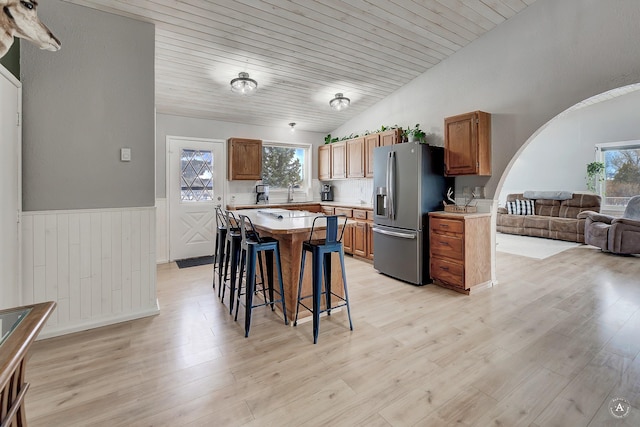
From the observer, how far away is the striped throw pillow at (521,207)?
7.26m

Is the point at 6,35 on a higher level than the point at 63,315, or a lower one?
higher

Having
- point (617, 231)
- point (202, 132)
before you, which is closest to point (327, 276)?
point (202, 132)

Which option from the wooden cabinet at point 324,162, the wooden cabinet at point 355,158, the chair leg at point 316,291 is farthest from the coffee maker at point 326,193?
the chair leg at point 316,291

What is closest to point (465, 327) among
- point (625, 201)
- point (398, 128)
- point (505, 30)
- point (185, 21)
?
point (398, 128)

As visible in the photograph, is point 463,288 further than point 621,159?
No

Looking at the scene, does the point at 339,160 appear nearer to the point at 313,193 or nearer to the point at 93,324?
the point at 313,193

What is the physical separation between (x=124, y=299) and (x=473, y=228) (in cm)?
375

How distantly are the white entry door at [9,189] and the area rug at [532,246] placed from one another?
21.9 ft

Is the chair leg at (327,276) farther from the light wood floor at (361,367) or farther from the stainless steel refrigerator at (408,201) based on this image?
the stainless steel refrigerator at (408,201)

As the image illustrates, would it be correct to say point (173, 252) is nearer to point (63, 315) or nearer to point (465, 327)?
point (63, 315)

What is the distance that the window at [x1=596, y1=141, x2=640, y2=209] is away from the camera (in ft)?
20.7

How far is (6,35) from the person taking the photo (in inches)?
51.4

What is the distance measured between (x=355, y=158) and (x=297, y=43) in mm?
2354

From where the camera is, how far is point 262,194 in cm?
563
